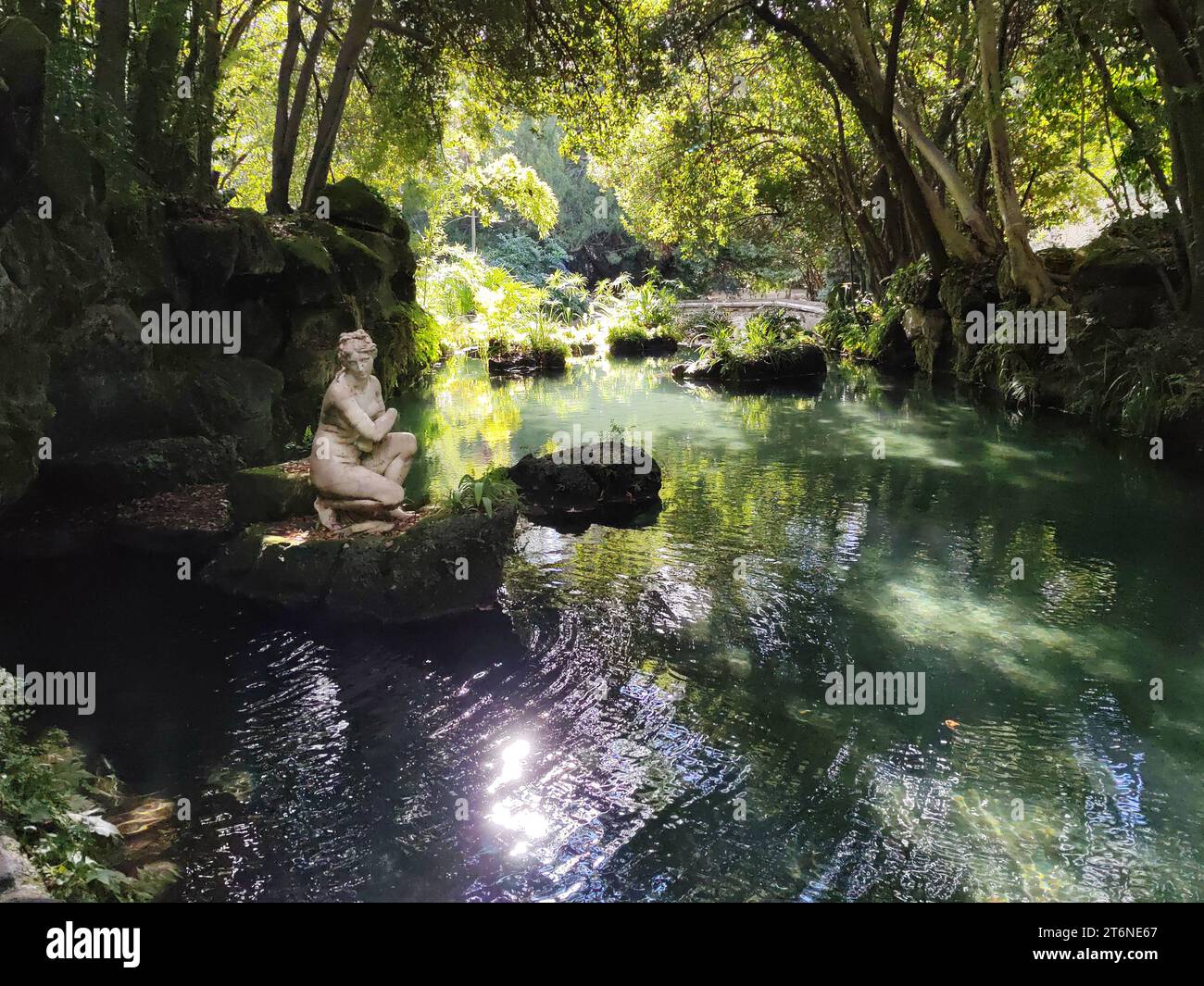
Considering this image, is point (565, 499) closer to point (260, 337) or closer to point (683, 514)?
point (683, 514)

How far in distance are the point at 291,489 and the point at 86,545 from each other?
2495 mm

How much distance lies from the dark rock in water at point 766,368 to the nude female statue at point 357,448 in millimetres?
16234

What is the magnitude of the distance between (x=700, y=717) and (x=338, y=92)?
1328 centimetres

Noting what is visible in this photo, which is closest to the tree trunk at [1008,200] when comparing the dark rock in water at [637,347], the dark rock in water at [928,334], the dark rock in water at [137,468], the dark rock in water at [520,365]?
the dark rock in water at [928,334]

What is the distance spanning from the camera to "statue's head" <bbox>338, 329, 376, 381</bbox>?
7.64m

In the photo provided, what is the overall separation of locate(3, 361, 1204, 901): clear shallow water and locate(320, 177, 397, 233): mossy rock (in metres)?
9.87

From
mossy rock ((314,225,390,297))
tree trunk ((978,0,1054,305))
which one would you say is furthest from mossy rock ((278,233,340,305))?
tree trunk ((978,0,1054,305))

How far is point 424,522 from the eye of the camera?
7.61 metres

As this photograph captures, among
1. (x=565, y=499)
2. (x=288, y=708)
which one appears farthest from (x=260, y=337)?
(x=288, y=708)

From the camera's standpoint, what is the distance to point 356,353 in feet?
25.1

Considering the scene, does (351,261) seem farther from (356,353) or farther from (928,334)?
(928,334)

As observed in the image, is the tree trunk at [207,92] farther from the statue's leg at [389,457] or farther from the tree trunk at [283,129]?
the statue's leg at [389,457]

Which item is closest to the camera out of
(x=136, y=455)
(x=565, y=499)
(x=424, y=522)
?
(x=424, y=522)

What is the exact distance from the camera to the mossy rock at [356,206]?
54.9 feet
